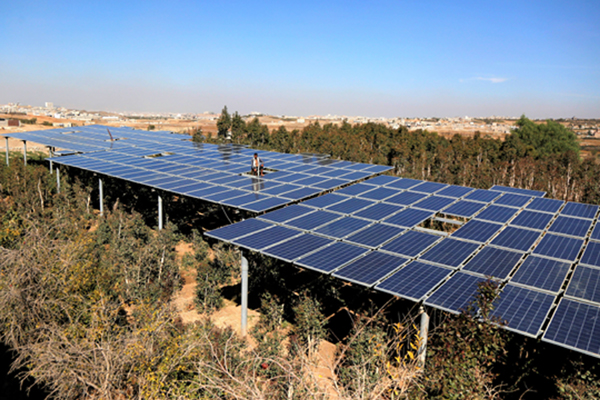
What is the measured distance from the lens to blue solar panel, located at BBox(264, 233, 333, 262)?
43.3ft

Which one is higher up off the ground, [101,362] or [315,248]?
[315,248]

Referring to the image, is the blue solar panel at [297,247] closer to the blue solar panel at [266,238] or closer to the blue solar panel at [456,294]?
the blue solar panel at [266,238]

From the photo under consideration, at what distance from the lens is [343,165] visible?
3005cm

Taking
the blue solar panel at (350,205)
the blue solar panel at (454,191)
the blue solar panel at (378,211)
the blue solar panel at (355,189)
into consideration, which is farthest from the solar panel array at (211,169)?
the blue solar panel at (454,191)

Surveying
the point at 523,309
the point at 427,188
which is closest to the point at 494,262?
the point at 523,309

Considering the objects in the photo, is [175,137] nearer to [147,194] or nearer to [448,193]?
[147,194]

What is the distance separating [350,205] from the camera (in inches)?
755

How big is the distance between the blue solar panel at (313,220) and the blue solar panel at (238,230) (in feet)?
3.97

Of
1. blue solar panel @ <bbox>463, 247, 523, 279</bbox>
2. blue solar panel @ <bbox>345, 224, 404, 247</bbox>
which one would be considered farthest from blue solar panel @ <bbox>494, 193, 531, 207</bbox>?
blue solar panel @ <bbox>345, 224, 404, 247</bbox>

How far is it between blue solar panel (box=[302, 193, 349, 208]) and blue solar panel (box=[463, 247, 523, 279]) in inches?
295

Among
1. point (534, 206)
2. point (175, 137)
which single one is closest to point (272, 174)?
point (534, 206)

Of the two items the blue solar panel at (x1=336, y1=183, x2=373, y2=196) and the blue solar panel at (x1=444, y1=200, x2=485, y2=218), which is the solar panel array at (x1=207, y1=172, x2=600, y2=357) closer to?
the blue solar panel at (x1=444, y1=200, x2=485, y2=218)

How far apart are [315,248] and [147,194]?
21.1 metres

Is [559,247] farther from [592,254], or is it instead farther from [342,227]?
[342,227]
